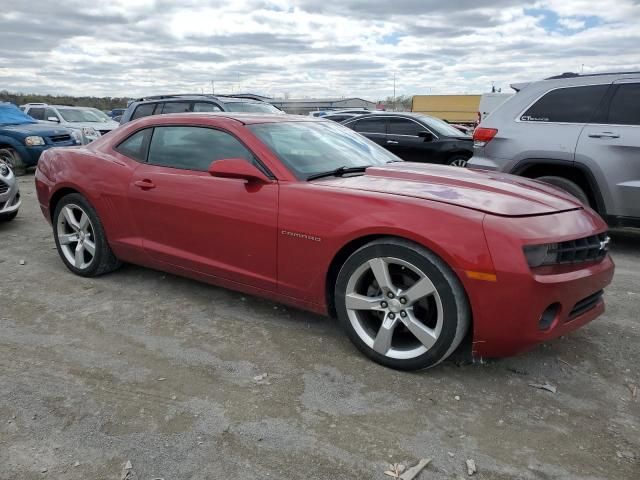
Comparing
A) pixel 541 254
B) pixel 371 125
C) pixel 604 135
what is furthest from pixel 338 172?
pixel 371 125

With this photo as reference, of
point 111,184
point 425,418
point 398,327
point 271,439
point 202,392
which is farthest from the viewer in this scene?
point 111,184

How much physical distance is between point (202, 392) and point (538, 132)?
4.64 m

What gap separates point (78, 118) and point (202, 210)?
1342cm

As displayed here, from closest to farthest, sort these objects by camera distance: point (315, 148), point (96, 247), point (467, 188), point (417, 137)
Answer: point (467, 188) < point (315, 148) < point (96, 247) < point (417, 137)

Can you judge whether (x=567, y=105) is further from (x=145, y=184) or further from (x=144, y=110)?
(x=144, y=110)

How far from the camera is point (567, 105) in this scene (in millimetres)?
5750

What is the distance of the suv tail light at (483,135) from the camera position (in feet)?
20.1

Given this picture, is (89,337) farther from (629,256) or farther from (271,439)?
(629,256)

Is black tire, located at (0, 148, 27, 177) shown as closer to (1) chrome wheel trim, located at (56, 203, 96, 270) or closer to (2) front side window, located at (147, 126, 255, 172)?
(1) chrome wheel trim, located at (56, 203, 96, 270)

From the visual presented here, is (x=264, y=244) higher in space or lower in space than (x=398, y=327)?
higher

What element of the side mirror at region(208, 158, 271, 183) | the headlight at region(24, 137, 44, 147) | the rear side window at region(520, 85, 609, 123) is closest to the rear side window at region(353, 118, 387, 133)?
the rear side window at region(520, 85, 609, 123)

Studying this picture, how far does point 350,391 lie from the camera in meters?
2.87

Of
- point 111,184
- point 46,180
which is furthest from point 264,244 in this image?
point 46,180

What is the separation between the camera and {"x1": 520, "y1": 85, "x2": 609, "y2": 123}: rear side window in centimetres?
561
